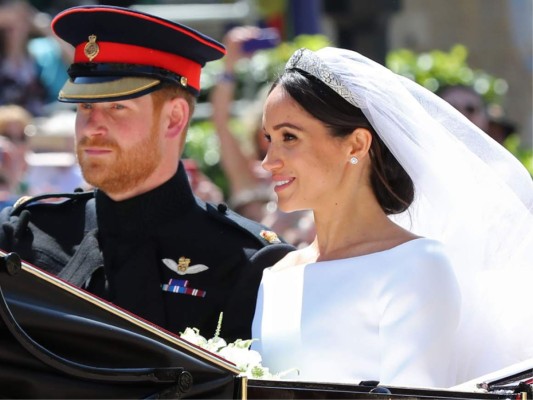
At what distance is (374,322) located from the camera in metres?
3.54

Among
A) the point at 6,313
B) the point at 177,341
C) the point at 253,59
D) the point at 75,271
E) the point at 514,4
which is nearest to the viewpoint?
the point at 6,313

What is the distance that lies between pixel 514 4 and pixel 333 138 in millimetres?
10392

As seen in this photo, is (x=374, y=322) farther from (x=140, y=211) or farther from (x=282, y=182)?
(x=140, y=211)

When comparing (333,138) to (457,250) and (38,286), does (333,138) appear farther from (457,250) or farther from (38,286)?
(38,286)

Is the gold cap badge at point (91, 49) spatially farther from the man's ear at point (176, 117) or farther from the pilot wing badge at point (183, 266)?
the pilot wing badge at point (183, 266)

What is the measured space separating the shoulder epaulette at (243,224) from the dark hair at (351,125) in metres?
0.71

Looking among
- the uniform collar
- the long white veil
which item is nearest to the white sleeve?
the long white veil

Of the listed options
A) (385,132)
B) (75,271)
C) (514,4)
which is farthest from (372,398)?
(514,4)

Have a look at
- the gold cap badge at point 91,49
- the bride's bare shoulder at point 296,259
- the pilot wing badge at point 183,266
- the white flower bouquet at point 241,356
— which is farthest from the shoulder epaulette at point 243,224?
the white flower bouquet at point 241,356

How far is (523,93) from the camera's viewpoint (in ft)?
46.3

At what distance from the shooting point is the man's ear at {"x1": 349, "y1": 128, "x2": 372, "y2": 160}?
3.78 m

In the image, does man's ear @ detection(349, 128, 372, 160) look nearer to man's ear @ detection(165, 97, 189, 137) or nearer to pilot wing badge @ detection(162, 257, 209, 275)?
pilot wing badge @ detection(162, 257, 209, 275)

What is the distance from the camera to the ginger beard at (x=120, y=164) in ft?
14.2

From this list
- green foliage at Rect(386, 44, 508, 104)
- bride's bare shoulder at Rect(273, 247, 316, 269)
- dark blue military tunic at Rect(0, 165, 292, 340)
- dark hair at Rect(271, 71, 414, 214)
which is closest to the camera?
dark hair at Rect(271, 71, 414, 214)
